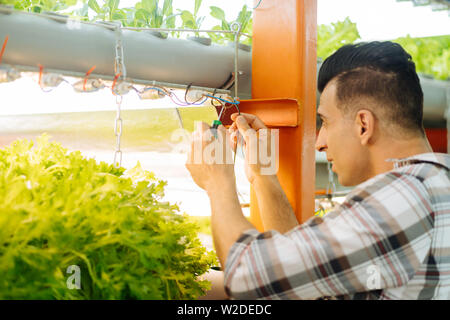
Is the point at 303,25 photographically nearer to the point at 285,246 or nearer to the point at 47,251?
the point at 285,246

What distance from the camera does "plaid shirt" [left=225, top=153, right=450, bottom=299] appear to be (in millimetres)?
639

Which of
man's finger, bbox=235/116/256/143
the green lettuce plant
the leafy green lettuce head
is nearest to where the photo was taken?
the leafy green lettuce head

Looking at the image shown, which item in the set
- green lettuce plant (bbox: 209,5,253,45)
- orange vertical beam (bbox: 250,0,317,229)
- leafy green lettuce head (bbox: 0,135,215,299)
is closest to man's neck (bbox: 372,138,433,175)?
orange vertical beam (bbox: 250,0,317,229)

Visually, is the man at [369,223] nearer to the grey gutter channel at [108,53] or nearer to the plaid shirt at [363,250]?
the plaid shirt at [363,250]

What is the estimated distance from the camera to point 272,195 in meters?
1.04

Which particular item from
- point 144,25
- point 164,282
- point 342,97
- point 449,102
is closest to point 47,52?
point 144,25

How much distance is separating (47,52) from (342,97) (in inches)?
23.6

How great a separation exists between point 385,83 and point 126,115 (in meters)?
0.97

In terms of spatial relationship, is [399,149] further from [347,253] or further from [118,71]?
[118,71]

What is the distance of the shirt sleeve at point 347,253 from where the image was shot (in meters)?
0.64

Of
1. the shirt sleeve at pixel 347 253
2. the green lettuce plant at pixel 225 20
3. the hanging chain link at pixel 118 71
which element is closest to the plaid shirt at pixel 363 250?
the shirt sleeve at pixel 347 253

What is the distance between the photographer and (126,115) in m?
1.48

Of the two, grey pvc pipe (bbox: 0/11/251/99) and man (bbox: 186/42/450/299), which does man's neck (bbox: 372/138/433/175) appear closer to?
man (bbox: 186/42/450/299)

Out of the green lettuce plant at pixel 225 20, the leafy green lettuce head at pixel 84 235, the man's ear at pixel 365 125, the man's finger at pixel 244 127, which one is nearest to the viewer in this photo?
the leafy green lettuce head at pixel 84 235
